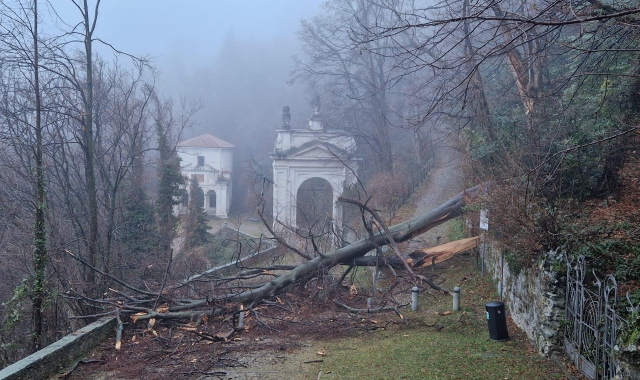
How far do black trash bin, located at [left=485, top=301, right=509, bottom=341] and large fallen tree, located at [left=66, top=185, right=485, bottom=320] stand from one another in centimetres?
368

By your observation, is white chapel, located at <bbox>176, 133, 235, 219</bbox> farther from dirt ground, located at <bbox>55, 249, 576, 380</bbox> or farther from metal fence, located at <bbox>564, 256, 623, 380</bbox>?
metal fence, located at <bbox>564, 256, 623, 380</bbox>

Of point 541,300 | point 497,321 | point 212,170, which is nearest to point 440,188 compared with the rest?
point 497,321

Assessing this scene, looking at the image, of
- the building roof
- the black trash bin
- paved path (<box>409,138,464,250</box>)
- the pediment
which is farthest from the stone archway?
the black trash bin

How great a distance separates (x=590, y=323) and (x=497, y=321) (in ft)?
7.97

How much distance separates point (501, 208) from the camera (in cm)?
855

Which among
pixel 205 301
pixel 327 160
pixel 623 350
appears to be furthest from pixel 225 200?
pixel 623 350

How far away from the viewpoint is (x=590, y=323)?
18.3 feet

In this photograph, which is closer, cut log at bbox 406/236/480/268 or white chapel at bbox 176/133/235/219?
cut log at bbox 406/236/480/268

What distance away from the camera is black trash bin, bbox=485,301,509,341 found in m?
7.89

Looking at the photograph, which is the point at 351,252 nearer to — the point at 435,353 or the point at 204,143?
the point at 435,353

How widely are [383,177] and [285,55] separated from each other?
53.4m

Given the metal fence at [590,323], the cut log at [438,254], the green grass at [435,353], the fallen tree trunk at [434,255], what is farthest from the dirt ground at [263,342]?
the cut log at [438,254]

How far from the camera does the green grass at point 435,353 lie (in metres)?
6.58

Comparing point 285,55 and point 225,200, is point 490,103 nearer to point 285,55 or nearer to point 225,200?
point 225,200
